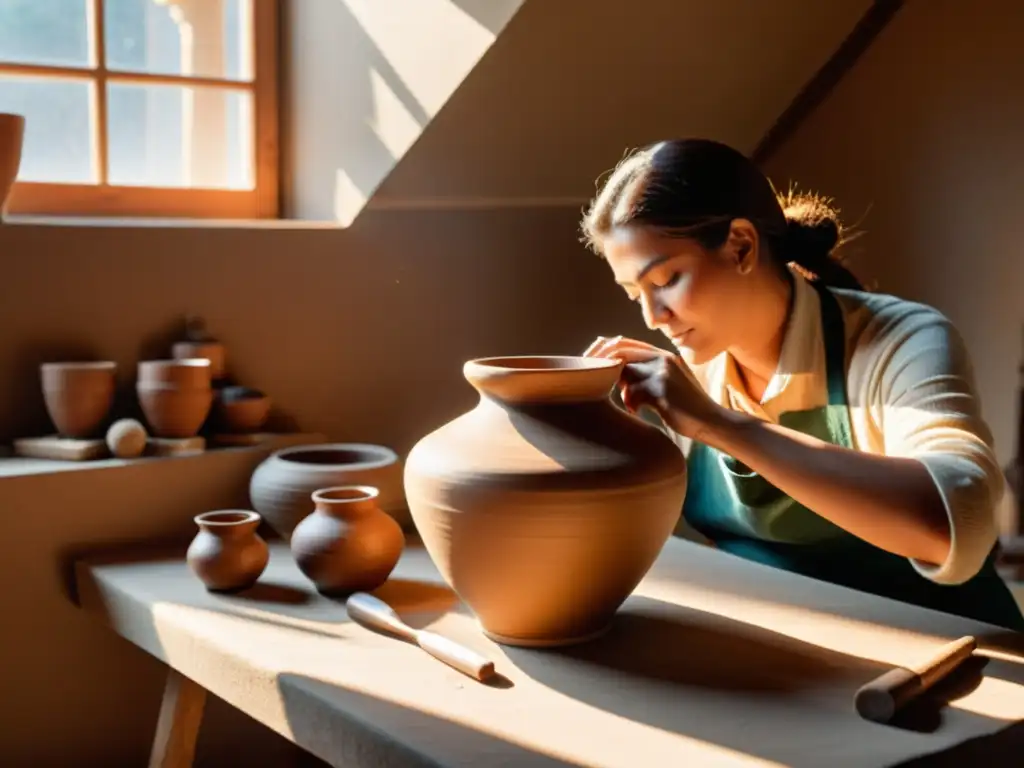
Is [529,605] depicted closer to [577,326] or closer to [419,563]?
[419,563]

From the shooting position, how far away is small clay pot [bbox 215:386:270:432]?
212 centimetres

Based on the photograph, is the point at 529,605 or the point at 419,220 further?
the point at 419,220

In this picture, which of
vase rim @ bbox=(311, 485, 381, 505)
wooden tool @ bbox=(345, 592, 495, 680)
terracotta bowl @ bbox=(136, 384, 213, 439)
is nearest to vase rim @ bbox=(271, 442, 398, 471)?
terracotta bowl @ bbox=(136, 384, 213, 439)

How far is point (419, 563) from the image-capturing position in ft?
6.13

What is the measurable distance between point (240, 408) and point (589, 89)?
3.22ft

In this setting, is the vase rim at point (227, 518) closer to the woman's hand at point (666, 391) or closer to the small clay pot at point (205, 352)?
the small clay pot at point (205, 352)

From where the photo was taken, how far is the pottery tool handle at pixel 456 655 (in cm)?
133

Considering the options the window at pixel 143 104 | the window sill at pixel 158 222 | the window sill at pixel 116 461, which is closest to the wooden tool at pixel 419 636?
the window sill at pixel 116 461

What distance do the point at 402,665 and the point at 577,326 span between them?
57.8 inches

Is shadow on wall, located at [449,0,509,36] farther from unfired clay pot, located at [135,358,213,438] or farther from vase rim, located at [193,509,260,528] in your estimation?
vase rim, located at [193,509,260,528]

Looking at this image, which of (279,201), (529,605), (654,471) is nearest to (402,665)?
(529,605)

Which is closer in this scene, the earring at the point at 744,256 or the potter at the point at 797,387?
the potter at the point at 797,387

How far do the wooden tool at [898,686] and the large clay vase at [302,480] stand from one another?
2.91ft

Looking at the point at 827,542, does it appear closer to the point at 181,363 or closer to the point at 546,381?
the point at 546,381
